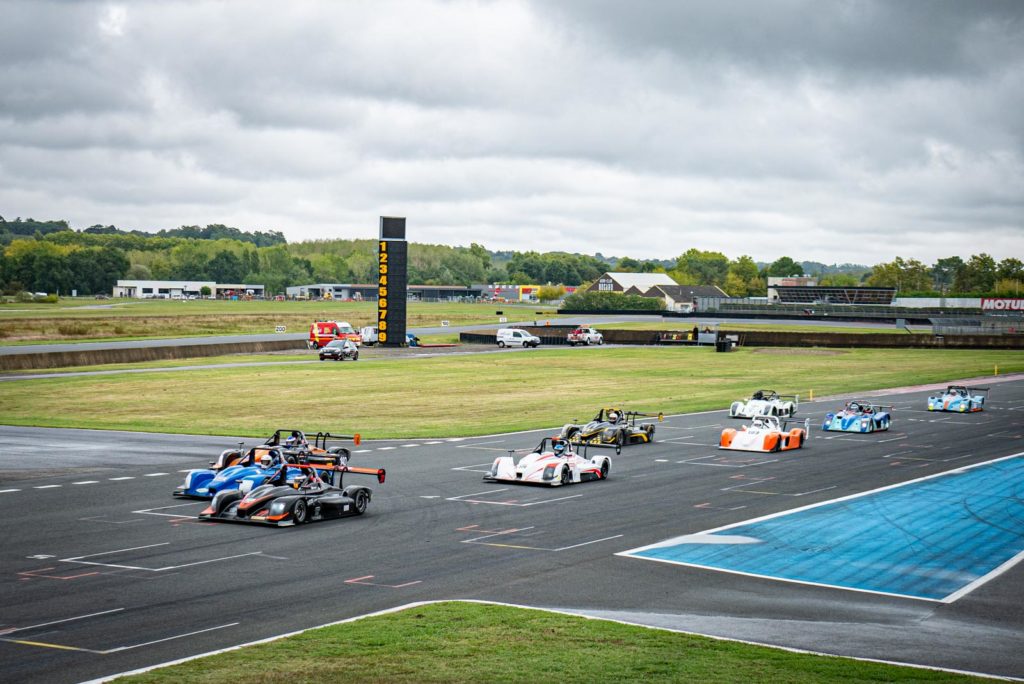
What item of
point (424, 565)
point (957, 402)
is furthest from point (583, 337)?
point (424, 565)

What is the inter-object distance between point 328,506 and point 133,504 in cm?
568

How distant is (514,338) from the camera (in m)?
107

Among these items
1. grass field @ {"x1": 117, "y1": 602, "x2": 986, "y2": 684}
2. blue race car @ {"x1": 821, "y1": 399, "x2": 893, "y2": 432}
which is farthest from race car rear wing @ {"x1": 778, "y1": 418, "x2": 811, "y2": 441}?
grass field @ {"x1": 117, "y1": 602, "x2": 986, "y2": 684}

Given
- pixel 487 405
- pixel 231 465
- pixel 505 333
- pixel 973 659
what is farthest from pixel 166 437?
pixel 505 333

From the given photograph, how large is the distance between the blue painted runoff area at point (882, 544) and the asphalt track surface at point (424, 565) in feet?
2.15

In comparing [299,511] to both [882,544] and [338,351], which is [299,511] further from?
[338,351]

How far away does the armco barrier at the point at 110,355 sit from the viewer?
258ft

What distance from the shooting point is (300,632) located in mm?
17688

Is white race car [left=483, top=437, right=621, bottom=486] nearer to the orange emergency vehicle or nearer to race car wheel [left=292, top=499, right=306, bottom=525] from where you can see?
race car wheel [left=292, top=499, right=306, bottom=525]

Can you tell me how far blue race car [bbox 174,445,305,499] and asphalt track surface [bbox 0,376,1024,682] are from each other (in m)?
0.71

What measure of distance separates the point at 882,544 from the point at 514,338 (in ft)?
267

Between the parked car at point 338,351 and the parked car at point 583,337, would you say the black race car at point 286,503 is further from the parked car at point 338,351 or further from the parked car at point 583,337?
the parked car at point 583,337

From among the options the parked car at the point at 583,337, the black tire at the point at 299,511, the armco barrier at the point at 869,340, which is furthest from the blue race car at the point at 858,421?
the parked car at the point at 583,337

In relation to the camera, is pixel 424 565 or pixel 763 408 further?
pixel 763 408
